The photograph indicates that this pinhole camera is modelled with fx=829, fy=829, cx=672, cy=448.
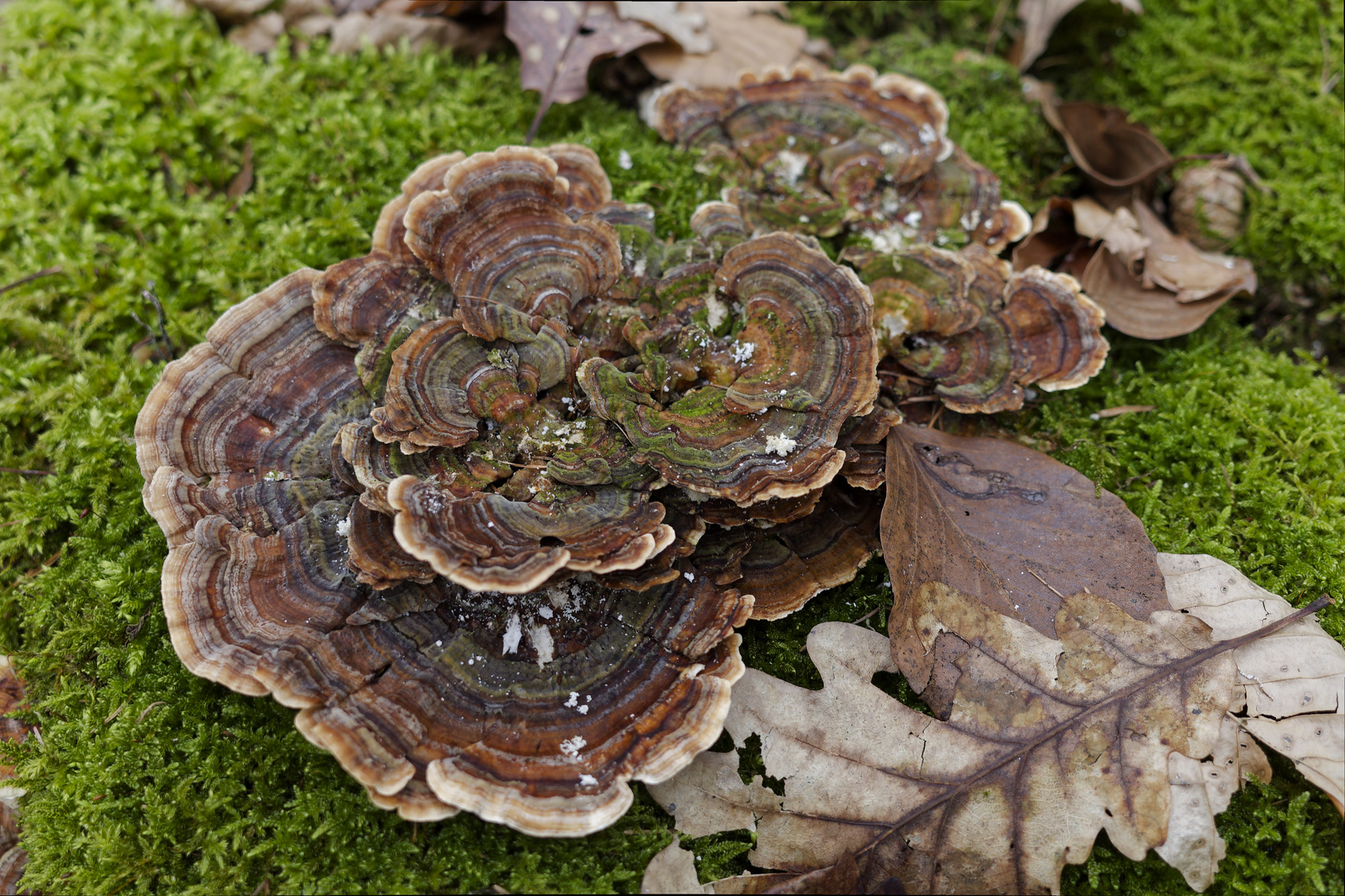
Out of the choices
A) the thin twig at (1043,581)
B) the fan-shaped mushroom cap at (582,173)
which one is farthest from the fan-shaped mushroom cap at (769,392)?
the thin twig at (1043,581)

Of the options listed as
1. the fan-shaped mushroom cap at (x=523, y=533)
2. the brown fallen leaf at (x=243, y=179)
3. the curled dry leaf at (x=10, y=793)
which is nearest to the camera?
the fan-shaped mushroom cap at (x=523, y=533)

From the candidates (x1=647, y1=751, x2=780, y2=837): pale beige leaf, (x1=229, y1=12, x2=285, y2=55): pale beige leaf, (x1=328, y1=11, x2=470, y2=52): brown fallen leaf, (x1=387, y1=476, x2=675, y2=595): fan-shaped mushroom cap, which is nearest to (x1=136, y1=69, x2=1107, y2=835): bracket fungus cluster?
(x1=387, y1=476, x2=675, y2=595): fan-shaped mushroom cap

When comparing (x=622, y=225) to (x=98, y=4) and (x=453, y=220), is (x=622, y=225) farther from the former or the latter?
(x=98, y=4)

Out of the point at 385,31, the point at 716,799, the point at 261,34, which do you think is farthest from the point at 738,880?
the point at 261,34

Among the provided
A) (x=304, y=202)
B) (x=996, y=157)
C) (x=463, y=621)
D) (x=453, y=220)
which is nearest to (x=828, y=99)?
(x=996, y=157)

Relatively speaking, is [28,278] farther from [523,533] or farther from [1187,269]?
[1187,269]

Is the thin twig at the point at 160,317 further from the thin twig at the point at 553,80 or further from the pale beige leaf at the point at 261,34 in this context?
the thin twig at the point at 553,80
